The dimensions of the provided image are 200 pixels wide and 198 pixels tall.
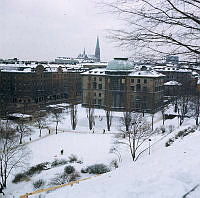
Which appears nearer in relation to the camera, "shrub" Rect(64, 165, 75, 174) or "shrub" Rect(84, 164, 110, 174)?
"shrub" Rect(64, 165, 75, 174)

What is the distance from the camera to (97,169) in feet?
61.1

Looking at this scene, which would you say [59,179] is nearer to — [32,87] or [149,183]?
[149,183]

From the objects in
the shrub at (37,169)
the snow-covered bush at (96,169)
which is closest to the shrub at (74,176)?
the snow-covered bush at (96,169)

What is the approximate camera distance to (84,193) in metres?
6.66

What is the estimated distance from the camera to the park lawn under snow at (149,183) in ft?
19.9

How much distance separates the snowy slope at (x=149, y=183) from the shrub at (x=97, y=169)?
10920 mm

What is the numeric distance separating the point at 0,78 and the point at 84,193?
56.9 metres

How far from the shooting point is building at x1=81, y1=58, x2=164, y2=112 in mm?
48353

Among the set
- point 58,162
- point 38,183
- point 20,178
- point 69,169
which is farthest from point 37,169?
point 38,183

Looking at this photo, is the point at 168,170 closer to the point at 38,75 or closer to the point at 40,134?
the point at 40,134

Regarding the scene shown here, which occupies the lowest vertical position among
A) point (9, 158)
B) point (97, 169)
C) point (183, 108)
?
point (97, 169)

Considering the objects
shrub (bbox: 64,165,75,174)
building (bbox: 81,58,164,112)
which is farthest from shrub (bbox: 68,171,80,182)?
building (bbox: 81,58,164,112)

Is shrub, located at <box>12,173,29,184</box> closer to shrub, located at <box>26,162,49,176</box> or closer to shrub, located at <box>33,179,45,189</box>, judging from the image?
shrub, located at <box>26,162,49,176</box>

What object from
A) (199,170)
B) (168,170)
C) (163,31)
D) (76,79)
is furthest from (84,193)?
(76,79)
